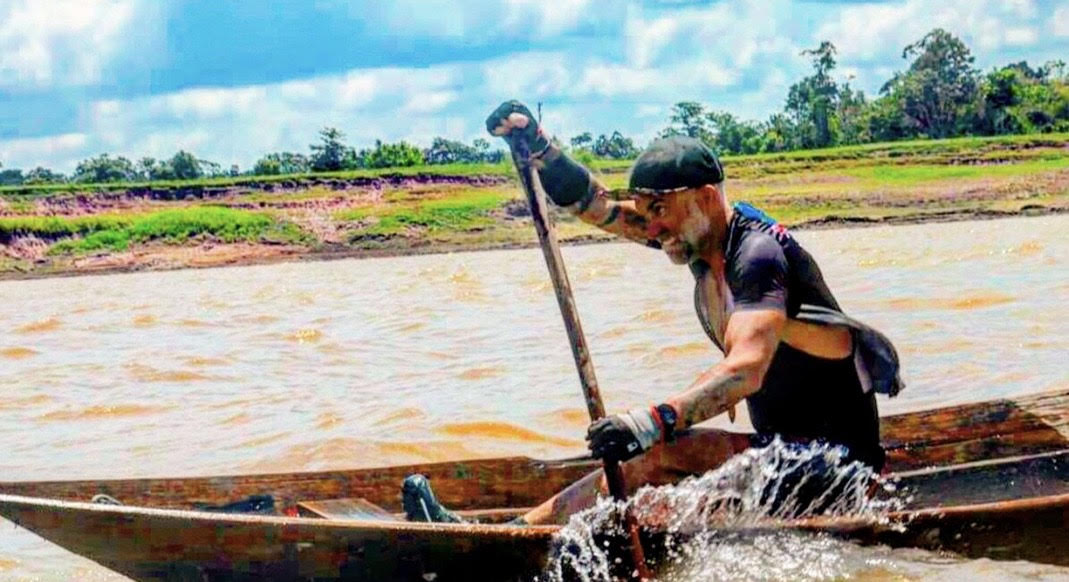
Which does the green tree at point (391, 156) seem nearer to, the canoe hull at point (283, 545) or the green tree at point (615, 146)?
the green tree at point (615, 146)

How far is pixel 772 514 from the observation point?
475 centimetres

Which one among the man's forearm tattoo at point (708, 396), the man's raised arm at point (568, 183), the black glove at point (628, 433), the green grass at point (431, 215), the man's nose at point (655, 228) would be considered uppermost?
the green grass at point (431, 215)

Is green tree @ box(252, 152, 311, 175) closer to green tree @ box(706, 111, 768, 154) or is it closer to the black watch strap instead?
green tree @ box(706, 111, 768, 154)

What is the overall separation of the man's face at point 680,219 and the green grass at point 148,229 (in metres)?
38.8

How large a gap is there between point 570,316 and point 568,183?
2.28 ft

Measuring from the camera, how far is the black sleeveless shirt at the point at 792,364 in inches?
176

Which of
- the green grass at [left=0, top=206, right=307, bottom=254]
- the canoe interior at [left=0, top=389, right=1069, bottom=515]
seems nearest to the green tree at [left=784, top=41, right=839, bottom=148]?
the green grass at [left=0, top=206, right=307, bottom=254]

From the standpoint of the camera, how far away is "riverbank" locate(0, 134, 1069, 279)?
39156 millimetres

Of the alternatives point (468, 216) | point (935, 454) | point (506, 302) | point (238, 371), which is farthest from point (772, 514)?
point (468, 216)

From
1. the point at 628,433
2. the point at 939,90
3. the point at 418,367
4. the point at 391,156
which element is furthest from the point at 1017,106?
the point at 628,433

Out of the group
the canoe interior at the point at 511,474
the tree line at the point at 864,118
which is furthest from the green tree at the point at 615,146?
the canoe interior at the point at 511,474

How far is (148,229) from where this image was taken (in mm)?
43531

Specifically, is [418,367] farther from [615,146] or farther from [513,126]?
[615,146]

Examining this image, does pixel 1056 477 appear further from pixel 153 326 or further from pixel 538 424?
pixel 153 326
